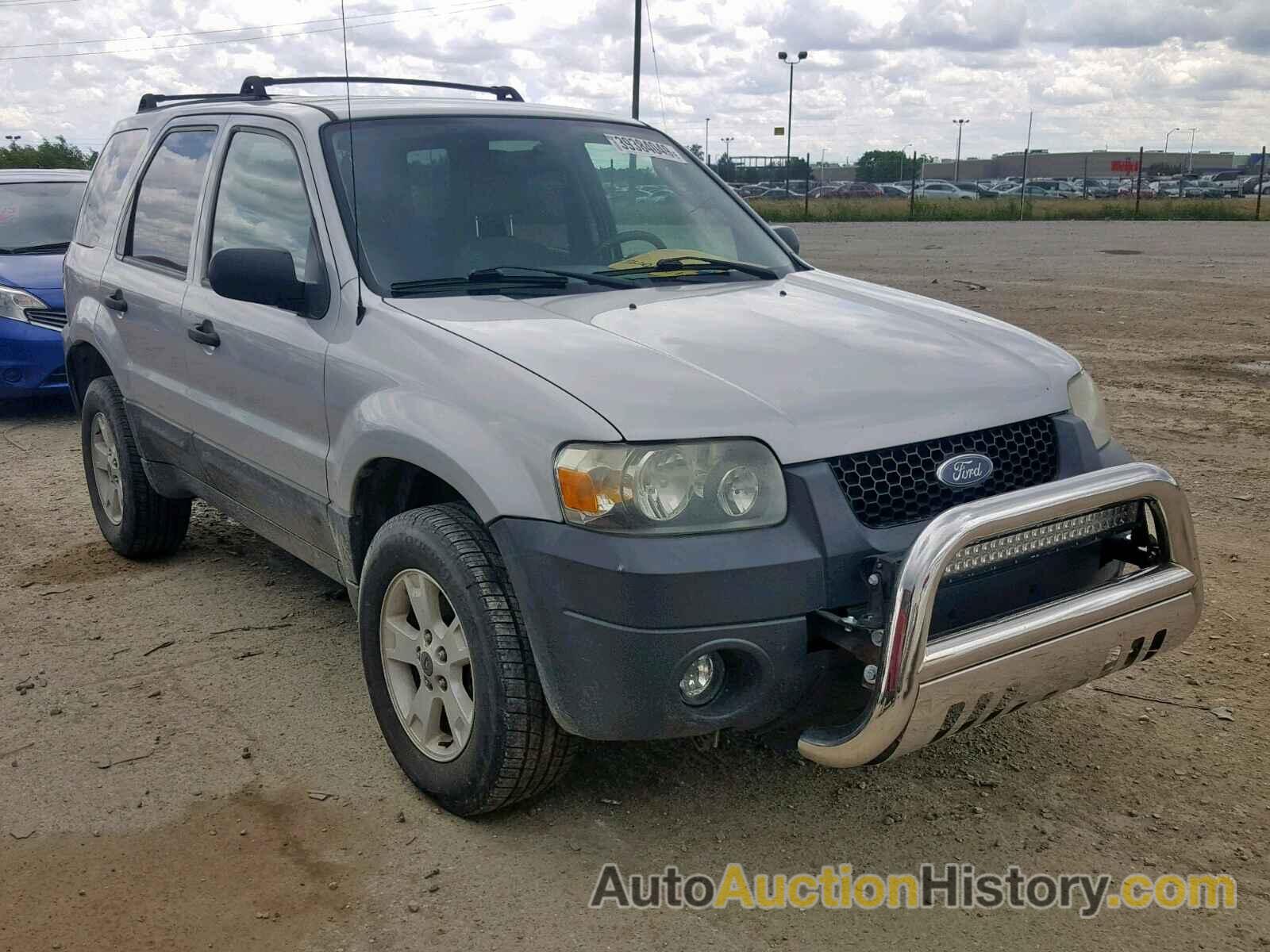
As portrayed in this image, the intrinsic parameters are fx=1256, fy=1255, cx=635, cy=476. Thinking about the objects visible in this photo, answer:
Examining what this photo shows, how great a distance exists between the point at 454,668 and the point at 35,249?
7.64m

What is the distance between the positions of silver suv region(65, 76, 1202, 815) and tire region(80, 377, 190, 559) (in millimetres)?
970

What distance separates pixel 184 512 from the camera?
17.8ft

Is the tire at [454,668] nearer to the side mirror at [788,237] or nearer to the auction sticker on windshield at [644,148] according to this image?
the auction sticker on windshield at [644,148]

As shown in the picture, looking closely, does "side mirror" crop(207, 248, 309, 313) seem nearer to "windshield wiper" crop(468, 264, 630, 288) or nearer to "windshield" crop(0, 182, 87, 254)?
"windshield wiper" crop(468, 264, 630, 288)

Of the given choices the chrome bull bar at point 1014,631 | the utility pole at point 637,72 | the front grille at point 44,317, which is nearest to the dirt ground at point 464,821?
the chrome bull bar at point 1014,631

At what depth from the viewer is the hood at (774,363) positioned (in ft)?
9.32

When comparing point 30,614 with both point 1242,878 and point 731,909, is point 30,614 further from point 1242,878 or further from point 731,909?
point 1242,878

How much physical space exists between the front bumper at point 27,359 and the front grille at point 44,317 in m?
0.04

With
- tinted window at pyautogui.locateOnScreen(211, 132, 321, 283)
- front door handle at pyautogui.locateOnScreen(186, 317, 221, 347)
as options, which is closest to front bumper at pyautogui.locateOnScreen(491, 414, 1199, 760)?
tinted window at pyautogui.locateOnScreen(211, 132, 321, 283)

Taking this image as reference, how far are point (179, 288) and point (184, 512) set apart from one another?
1267mm

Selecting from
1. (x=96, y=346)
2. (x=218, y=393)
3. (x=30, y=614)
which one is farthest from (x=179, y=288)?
(x=30, y=614)

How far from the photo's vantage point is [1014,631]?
278cm

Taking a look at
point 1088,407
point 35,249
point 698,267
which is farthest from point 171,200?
point 35,249

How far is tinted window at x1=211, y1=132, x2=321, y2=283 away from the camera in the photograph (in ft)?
12.6
